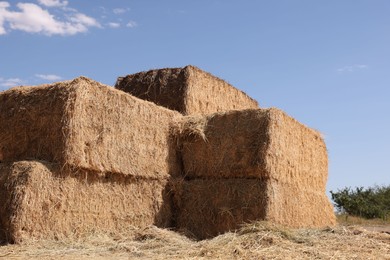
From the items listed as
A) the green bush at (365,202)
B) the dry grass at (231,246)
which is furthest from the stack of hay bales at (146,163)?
the green bush at (365,202)

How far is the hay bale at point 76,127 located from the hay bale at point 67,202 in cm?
27

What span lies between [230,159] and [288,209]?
61.2 inches

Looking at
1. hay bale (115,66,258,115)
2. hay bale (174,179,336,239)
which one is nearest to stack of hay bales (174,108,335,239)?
hay bale (174,179,336,239)

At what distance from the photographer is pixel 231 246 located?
807 centimetres

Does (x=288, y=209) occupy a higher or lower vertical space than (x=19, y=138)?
lower

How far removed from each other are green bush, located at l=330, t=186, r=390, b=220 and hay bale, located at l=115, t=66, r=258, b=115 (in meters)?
13.5

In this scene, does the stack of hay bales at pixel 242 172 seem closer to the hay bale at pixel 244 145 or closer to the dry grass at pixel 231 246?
the hay bale at pixel 244 145

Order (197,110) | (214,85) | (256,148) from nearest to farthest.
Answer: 1. (256,148)
2. (197,110)
3. (214,85)

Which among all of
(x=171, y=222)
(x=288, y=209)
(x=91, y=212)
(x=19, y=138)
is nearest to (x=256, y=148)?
(x=288, y=209)

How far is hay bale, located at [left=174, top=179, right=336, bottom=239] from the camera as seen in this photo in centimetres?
1023

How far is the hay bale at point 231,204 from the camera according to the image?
10234 millimetres

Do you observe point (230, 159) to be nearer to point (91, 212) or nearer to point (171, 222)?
point (171, 222)

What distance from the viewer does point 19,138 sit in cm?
934

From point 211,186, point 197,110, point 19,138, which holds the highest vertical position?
point 197,110
